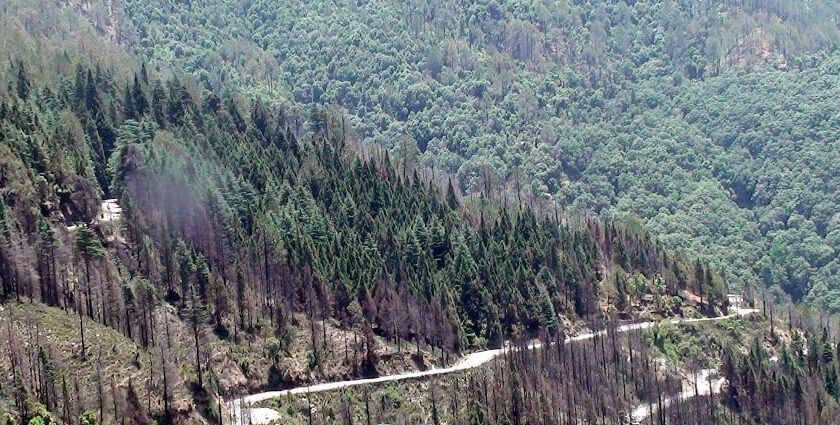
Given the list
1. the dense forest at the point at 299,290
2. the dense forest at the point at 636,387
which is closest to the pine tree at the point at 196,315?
the dense forest at the point at 299,290

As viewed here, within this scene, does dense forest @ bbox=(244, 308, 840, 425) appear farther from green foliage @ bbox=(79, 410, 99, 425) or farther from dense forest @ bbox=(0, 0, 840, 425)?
green foliage @ bbox=(79, 410, 99, 425)

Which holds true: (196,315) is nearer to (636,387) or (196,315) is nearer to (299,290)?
(299,290)

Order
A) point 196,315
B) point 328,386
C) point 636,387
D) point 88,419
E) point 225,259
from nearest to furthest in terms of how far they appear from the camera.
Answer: point 88,419
point 196,315
point 328,386
point 225,259
point 636,387

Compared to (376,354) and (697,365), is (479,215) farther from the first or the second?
(376,354)

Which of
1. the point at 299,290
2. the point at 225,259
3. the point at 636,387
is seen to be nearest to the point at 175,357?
the point at 225,259

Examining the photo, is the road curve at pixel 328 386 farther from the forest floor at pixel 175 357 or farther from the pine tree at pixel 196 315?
the pine tree at pixel 196 315

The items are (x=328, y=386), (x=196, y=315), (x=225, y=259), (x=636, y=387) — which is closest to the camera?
(x=196, y=315)

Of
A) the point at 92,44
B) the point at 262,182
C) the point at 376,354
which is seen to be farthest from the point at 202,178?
the point at 92,44

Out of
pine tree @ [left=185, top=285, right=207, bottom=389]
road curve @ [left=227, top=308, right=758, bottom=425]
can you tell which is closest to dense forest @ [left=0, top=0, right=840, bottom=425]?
pine tree @ [left=185, top=285, right=207, bottom=389]
